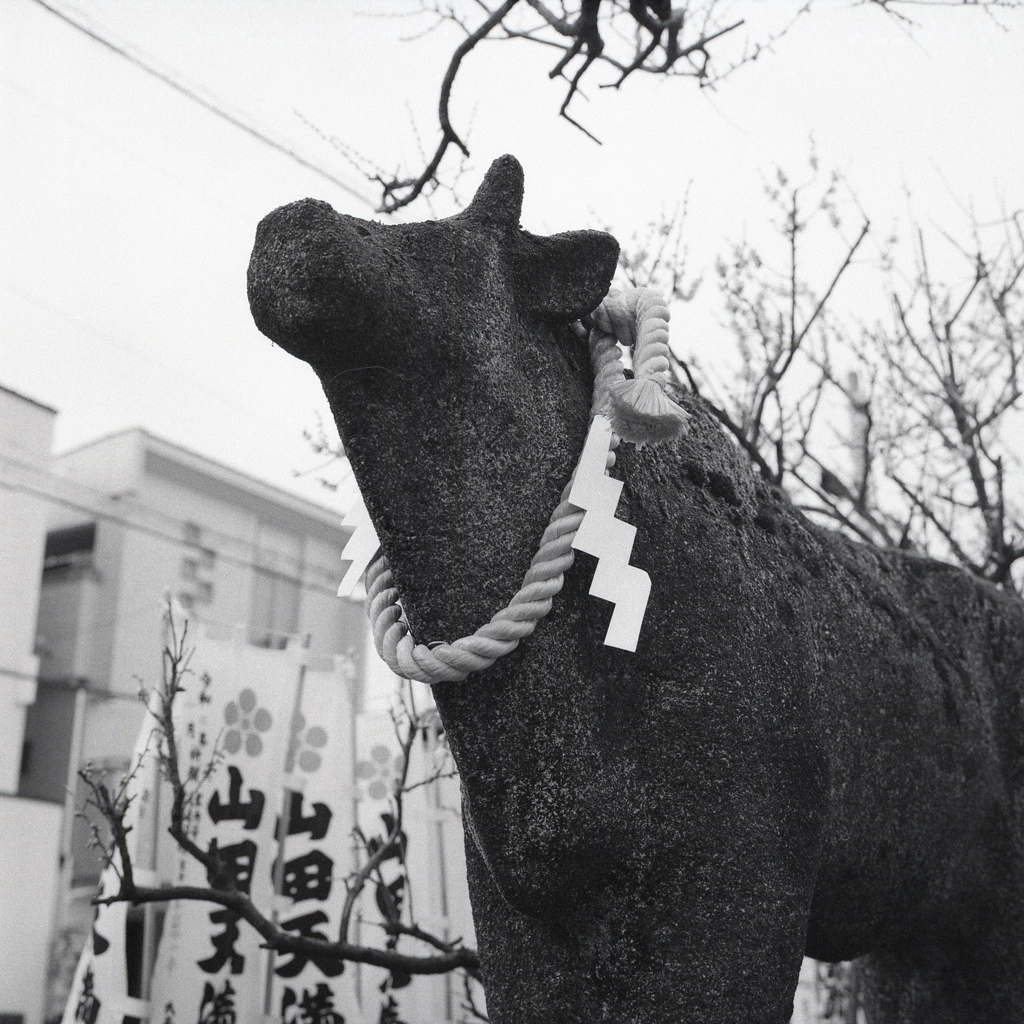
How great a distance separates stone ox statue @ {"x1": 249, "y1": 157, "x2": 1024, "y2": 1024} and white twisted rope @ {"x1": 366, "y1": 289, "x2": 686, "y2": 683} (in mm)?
39

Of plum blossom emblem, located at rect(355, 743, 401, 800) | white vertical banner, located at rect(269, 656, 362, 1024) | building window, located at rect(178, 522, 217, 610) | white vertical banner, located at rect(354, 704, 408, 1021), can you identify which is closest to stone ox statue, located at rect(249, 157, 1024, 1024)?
white vertical banner, located at rect(269, 656, 362, 1024)

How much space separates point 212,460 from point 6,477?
4.00 meters

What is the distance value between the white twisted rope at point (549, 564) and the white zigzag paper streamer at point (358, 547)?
0.07m

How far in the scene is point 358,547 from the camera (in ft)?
6.41

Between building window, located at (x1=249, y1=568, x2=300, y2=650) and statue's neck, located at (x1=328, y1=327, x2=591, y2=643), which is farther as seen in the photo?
building window, located at (x1=249, y1=568, x2=300, y2=650)

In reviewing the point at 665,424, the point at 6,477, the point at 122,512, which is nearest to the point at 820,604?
the point at 665,424

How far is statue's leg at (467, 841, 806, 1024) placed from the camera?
1581mm

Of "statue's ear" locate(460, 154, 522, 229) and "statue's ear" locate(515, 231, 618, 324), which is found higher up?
"statue's ear" locate(460, 154, 522, 229)

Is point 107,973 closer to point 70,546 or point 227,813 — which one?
point 227,813

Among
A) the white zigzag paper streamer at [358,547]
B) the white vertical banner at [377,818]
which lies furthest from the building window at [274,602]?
the white zigzag paper streamer at [358,547]

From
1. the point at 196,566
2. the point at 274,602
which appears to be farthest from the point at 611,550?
the point at 274,602

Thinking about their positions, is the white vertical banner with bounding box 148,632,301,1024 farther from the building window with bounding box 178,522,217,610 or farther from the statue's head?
the building window with bounding box 178,522,217,610

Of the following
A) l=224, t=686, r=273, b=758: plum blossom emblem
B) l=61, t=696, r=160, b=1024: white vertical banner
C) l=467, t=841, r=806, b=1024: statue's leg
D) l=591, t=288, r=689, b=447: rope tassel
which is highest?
l=591, t=288, r=689, b=447: rope tassel

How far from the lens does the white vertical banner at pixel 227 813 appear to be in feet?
15.2
